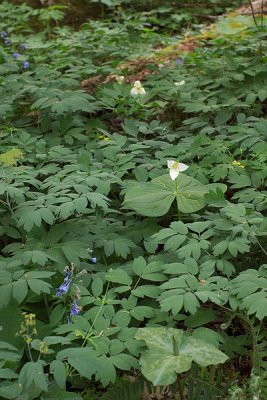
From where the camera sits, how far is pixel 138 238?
254 cm

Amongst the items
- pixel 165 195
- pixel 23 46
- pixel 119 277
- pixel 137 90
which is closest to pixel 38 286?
pixel 119 277

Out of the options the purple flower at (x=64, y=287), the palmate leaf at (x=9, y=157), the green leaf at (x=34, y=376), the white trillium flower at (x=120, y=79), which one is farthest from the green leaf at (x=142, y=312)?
the white trillium flower at (x=120, y=79)

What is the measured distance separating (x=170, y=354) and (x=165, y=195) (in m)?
0.94

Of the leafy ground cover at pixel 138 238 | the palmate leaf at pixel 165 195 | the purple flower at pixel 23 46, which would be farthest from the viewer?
the purple flower at pixel 23 46

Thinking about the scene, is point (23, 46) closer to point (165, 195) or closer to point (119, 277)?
point (165, 195)

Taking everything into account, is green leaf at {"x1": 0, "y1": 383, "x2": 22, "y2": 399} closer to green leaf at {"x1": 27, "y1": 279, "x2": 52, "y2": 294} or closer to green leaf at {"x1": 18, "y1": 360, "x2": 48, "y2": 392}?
green leaf at {"x1": 18, "y1": 360, "x2": 48, "y2": 392}

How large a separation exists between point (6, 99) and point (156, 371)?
222cm

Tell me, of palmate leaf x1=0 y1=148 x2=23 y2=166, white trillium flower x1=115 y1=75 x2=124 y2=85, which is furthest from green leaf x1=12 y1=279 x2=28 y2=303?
white trillium flower x1=115 y1=75 x2=124 y2=85

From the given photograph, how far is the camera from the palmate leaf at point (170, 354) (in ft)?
5.78

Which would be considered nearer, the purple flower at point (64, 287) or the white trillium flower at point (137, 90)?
the purple flower at point (64, 287)

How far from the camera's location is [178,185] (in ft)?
8.77

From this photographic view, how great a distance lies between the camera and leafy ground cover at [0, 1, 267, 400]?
1891 millimetres

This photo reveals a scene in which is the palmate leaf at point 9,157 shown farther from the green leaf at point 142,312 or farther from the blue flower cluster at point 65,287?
the green leaf at point 142,312

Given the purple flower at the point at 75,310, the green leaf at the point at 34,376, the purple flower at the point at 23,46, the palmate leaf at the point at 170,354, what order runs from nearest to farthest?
the green leaf at the point at 34,376
the palmate leaf at the point at 170,354
the purple flower at the point at 75,310
the purple flower at the point at 23,46
